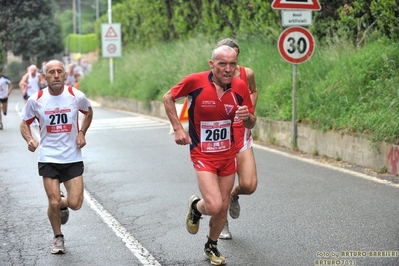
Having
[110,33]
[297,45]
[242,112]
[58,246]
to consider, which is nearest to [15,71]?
[110,33]

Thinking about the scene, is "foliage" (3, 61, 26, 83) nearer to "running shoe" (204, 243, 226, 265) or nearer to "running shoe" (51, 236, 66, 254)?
"running shoe" (51, 236, 66, 254)

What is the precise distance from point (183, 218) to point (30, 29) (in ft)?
223

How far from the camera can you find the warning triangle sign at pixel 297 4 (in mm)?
14977

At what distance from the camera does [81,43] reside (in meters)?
110

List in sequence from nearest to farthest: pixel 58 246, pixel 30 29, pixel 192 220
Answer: pixel 192 220, pixel 58 246, pixel 30 29

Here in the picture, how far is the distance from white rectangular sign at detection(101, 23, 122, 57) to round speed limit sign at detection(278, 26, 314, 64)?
21.8 meters

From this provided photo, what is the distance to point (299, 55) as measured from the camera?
1565cm

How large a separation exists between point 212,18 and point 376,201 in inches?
737

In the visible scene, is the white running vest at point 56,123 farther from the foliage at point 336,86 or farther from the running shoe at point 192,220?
the foliage at point 336,86

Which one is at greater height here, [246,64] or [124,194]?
[246,64]

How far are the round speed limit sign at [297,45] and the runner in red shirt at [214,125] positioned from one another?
319 inches

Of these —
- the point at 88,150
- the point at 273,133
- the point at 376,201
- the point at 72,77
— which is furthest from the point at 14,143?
the point at 376,201

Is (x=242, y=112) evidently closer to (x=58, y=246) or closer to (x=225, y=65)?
(x=225, y=65)

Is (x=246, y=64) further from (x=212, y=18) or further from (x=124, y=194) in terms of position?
(x=124, y=194)
